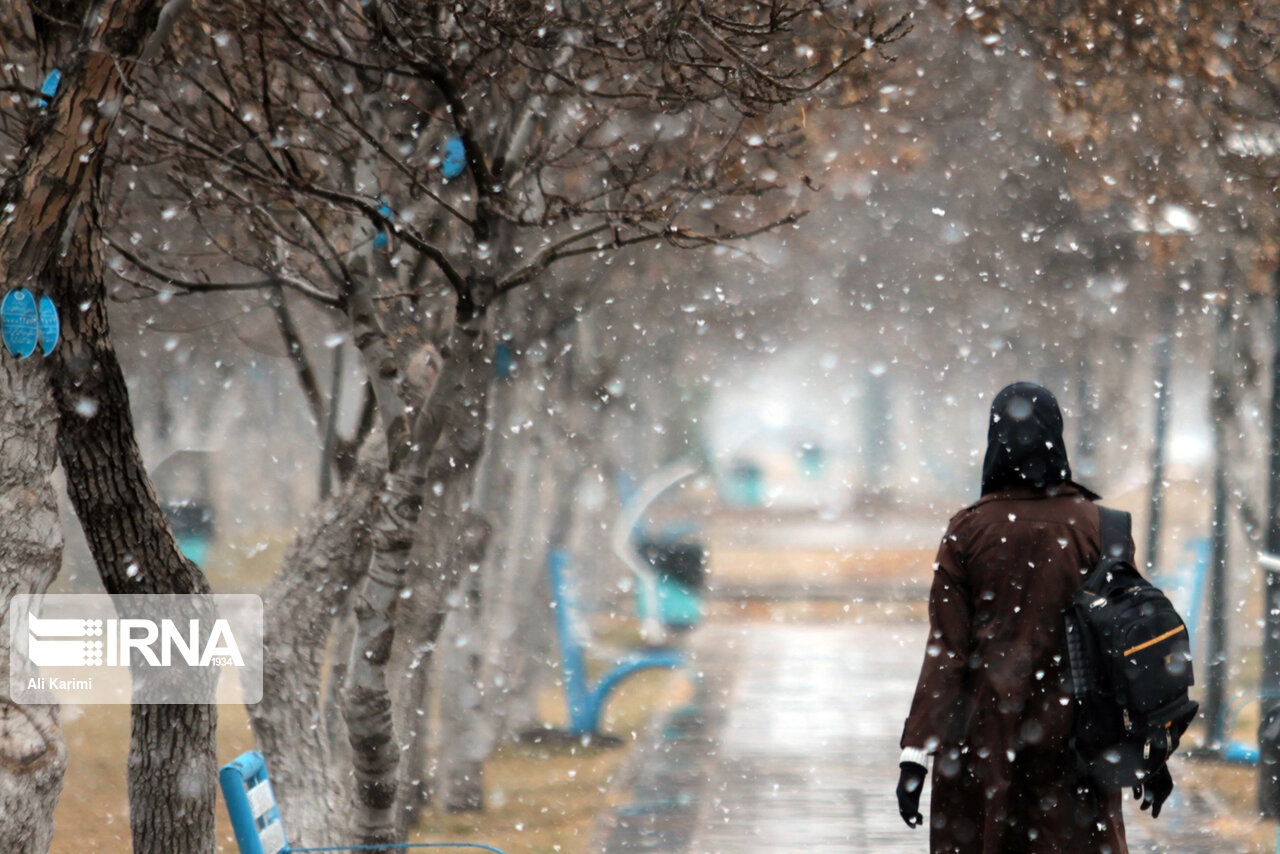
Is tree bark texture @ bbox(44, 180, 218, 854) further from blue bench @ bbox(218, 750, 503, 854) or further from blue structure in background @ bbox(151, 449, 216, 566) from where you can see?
blue structure in background @ bbox(151, 449, 216, 566)

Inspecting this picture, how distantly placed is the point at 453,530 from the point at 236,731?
787cm

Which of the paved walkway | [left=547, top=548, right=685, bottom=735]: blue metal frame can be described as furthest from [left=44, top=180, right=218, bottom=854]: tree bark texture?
[left=547, top=548, right=685, bottom=735]: blue metal frame

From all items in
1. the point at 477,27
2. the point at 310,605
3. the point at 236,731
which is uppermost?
the point at 477,27

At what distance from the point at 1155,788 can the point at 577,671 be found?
25.4 feet

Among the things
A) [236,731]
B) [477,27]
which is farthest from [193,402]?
[477,27]

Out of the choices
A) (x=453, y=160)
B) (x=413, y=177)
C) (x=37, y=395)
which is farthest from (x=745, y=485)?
(x=37, y=395)

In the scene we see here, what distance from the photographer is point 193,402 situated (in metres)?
30.2

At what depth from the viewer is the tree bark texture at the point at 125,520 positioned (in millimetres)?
3797

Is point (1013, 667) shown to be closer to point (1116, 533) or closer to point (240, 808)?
point (1116, 533)

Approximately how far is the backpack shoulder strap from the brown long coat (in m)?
0.03

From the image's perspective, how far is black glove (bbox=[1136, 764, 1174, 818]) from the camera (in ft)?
12.4

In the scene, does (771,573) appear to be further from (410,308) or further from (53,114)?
(53,114)

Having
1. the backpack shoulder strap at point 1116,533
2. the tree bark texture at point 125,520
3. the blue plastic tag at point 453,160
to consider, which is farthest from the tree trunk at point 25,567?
the blue plastic tag at point 453,160

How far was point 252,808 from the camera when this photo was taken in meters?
3.59
